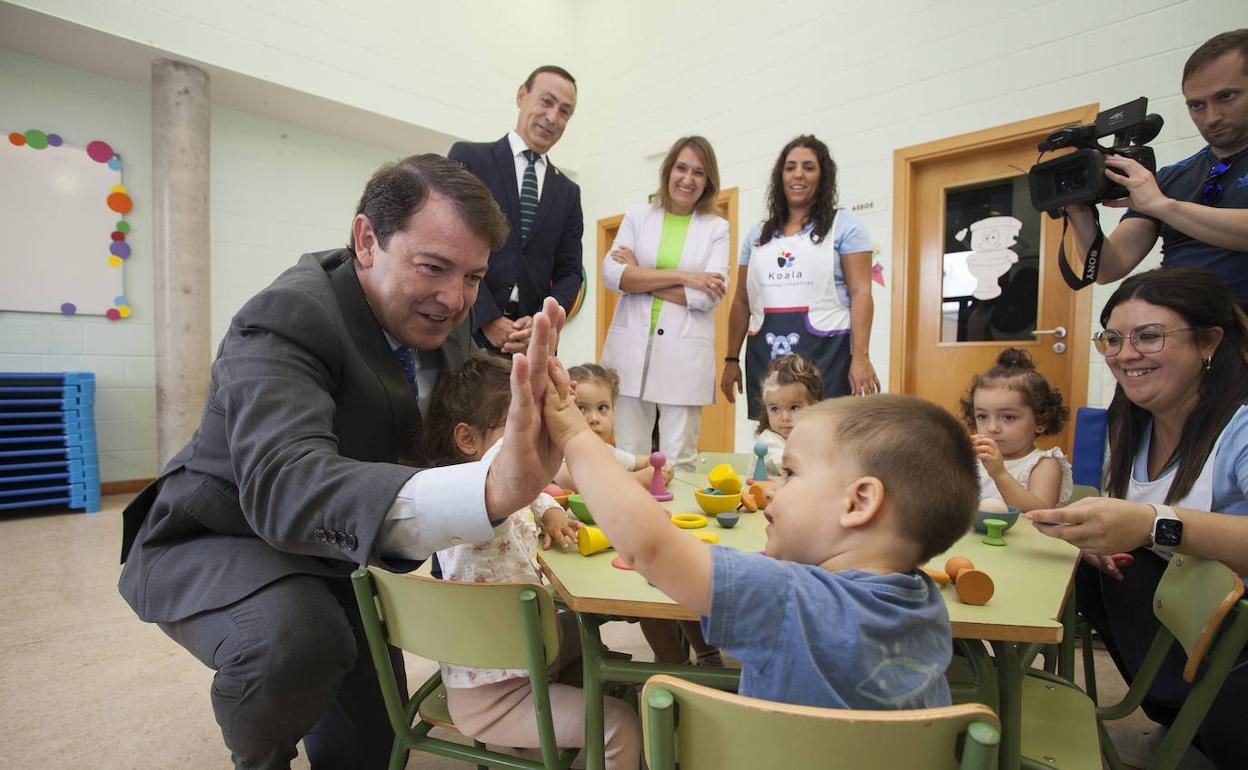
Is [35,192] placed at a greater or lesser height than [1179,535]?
greater

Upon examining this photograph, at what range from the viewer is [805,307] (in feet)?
8.79

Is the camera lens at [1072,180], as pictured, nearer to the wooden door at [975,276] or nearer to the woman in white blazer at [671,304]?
the woman in white blazer at [671,304]

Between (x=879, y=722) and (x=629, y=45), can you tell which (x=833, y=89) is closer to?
(x=629, y=45)

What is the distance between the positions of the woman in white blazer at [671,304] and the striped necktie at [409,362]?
4.66 feet

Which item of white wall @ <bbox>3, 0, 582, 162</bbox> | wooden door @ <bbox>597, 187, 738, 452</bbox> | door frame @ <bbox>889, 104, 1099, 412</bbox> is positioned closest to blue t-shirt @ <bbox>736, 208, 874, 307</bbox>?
door frame @ <bbox>889, 104, 1099, 412</bbox>

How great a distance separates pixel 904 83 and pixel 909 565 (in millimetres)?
4021

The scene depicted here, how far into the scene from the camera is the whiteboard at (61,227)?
13.0 ft

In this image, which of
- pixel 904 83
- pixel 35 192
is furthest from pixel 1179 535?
pixel 35 192

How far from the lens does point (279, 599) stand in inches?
44.3

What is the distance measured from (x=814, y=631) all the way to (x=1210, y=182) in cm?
203

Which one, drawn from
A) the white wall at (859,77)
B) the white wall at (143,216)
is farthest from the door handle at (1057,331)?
the white wall at (143,216)

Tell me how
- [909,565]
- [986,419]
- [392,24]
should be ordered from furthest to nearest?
[392,24], [986,419], [909,565]

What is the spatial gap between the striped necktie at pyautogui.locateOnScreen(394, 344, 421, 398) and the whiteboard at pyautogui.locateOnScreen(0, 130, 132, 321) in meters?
4.03

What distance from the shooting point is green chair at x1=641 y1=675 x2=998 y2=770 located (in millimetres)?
622
